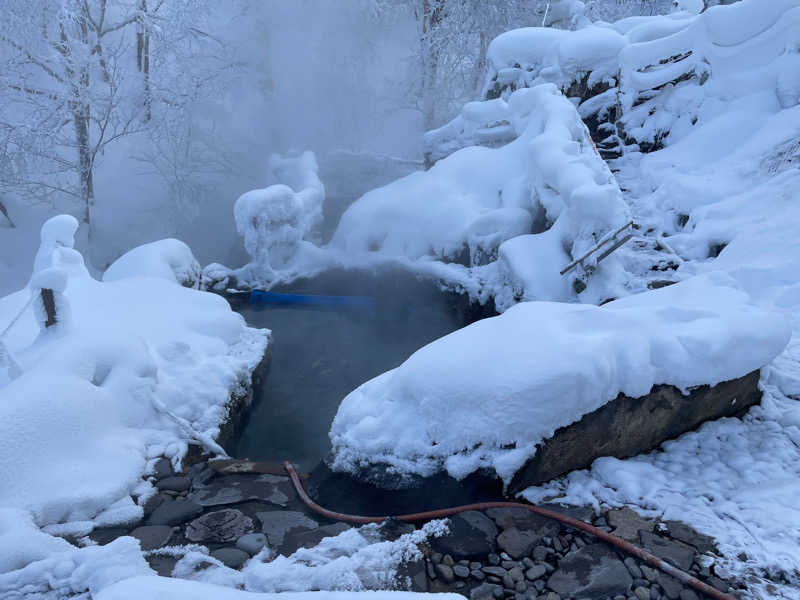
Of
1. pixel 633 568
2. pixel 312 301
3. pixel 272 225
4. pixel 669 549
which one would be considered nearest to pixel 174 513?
pixel 633 568

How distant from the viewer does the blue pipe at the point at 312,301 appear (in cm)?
959

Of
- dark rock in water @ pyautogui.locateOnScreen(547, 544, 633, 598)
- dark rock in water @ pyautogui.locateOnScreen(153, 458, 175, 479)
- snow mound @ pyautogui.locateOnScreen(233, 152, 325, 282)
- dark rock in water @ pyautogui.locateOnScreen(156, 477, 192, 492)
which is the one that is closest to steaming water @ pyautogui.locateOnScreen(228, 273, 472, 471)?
snow mound @ pyautogui.locateOnScreen(233, 152, 325, 282)

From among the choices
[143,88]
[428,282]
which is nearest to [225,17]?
[143,88]

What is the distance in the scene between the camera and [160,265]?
26.0ft

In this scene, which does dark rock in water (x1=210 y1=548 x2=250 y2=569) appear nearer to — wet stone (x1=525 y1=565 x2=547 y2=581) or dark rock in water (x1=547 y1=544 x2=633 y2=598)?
wet stone (x1=525 y1=565 x2=547 y2=581)

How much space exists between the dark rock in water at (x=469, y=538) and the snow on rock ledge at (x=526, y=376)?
0.98 ft

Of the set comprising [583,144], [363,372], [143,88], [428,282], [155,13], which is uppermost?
[155,13]

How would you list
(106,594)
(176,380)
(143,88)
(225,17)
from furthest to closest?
(225,17), (143,88), (176,380), (106,594)

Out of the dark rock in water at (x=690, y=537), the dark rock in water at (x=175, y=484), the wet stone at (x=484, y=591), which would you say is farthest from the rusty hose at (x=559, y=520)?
the dark rock in water at (x=175, y=484)

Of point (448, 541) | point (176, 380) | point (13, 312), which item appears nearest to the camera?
point (448, 541)

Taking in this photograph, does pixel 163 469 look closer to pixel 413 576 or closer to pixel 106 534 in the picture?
pixel 106 534

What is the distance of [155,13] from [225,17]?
5.77m

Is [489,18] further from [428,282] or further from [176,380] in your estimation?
[176,380]

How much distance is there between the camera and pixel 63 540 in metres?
3.01
